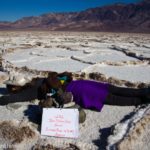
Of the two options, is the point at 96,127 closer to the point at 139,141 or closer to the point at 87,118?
the point at 87,118

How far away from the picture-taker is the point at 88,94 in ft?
15.7

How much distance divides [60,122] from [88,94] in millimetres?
939

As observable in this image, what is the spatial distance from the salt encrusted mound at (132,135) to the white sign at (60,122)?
19.4 inches

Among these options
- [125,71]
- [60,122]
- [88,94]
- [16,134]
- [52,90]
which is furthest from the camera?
[125,71]

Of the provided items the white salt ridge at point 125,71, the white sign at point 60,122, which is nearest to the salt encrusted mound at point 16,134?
the white sign at point 60,122

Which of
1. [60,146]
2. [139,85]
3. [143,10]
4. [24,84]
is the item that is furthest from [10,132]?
[143,10]

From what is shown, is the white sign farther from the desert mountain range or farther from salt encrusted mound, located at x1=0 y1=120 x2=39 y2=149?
the desert mountain range

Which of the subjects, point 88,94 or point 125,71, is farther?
point 125,71

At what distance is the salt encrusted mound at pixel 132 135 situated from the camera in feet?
11.4

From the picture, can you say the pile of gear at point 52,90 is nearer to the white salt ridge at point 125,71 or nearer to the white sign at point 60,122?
the white sign at point 60,122

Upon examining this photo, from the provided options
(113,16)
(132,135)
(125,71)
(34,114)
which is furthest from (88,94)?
(113,16)

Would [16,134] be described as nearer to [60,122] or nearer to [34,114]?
[60,122]

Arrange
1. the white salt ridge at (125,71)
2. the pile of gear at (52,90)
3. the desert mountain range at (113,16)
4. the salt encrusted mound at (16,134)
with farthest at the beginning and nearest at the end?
the desert mountain range at (113,16), the white salt ridge at (125,71), the pile of gear at (52,90), the salt encrusted mound at (16,134)

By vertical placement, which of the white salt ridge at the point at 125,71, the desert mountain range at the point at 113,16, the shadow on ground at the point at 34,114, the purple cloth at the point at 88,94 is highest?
the purple cloth at the point at 88,94
